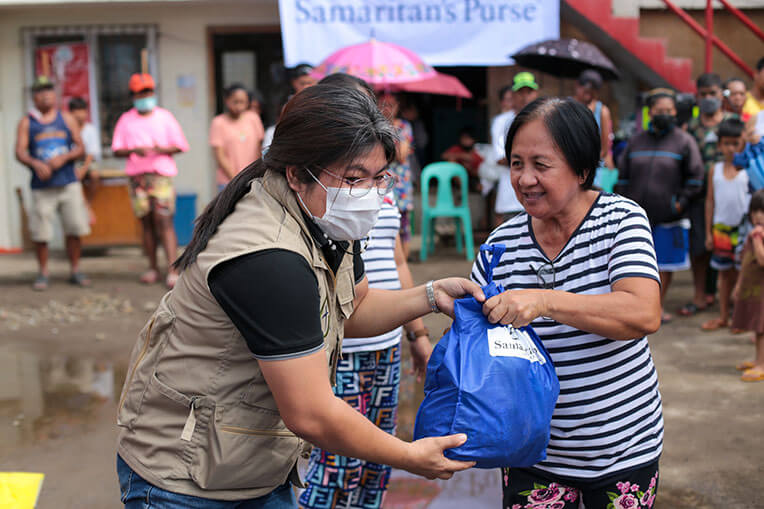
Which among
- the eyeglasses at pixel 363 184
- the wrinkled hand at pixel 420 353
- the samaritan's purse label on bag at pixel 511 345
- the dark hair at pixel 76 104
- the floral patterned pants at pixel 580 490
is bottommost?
the floral patterned pants at pixel 580 490

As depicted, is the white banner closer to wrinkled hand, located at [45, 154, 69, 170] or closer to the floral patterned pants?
wrinkled hand, located at [45, 154, 69, 170]

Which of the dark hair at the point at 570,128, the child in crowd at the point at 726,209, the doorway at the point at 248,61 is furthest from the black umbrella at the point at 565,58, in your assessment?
the dark hair at the point at 570,128

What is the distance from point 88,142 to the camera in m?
10.2

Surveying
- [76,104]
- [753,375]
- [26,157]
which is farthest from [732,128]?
[76,104]

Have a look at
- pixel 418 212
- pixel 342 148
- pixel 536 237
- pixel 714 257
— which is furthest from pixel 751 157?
pixel 418 212

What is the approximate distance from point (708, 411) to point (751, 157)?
2101mm

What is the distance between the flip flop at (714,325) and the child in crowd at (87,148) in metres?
7.04

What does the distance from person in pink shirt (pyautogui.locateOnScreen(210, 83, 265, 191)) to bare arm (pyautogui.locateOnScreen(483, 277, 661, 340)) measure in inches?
251

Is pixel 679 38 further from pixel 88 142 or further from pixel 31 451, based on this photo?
pixel 31 451

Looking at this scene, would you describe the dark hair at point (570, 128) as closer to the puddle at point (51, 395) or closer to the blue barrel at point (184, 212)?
the puddle at point (51, 395)

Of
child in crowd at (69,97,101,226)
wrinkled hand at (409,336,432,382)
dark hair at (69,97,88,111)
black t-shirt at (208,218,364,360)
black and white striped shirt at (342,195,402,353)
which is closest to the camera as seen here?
black t-shirt at (208,218,364,360)

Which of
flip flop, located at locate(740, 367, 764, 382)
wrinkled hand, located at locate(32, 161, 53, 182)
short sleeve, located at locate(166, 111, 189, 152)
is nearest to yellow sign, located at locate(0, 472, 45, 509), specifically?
flip flop, located at locate(740, 367, 764, 382)

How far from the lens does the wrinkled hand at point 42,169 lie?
7.95 m

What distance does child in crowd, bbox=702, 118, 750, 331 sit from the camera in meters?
6.27
